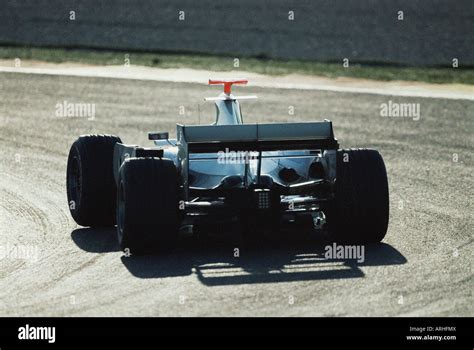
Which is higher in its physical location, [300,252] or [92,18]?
[92,18]

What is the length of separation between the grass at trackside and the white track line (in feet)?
2.51

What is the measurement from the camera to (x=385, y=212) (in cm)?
1306

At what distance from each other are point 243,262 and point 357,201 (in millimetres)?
1468

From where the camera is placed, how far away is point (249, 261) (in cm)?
1252

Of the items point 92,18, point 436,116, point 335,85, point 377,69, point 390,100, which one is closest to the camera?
point 436,116

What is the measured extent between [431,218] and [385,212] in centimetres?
220

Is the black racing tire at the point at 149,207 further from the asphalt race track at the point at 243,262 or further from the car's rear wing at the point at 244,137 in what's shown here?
the car's rear wing at the point at 244,137

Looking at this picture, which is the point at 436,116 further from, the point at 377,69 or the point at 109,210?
the point at 109,210

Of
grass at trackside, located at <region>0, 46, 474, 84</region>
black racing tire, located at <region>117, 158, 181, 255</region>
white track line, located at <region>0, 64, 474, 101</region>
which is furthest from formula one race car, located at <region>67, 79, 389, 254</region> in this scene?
grass at trackside, located at <region>0, 46, 474, 84</region>

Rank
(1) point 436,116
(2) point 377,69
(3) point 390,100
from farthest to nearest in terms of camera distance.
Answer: (2) point 377,69 → (3) point 390,100 → (1) point 436,116

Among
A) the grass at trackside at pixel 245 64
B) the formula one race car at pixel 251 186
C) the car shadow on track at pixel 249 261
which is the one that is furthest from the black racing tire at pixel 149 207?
the grass at trackside at pixel 245 64

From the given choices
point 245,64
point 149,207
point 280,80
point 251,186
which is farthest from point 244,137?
point 245,64

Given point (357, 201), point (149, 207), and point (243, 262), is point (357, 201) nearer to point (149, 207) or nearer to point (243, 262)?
point (243, 262)
